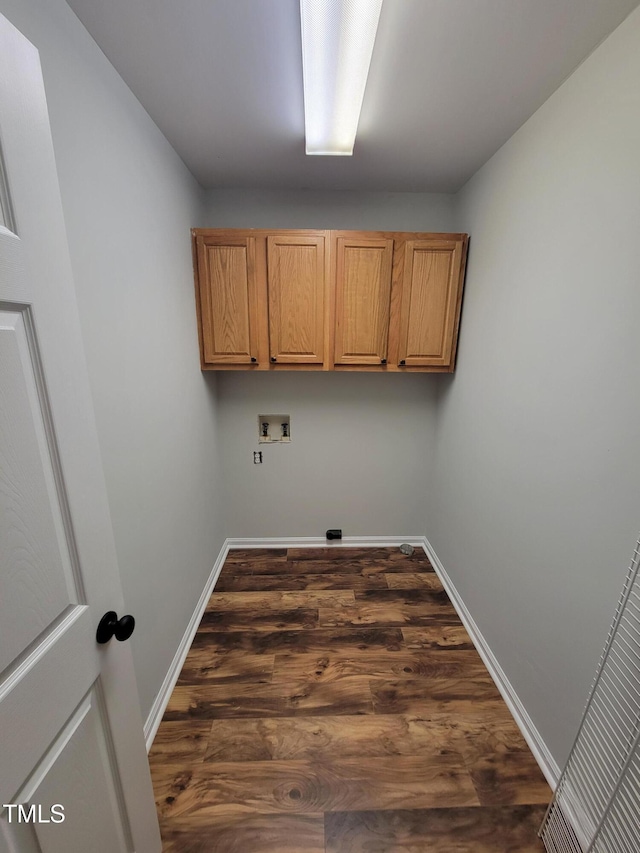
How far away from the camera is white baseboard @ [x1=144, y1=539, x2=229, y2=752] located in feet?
4.48

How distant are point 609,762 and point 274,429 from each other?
86.2 inches

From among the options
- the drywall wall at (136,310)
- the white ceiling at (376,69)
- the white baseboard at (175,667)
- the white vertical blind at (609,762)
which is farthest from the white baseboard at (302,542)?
the white ceiling at (376,69)

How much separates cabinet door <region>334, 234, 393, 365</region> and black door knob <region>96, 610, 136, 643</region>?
170 centimetres

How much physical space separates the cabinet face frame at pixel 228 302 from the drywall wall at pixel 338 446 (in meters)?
0.32

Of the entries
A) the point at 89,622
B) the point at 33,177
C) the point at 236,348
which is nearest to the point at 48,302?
the point at 33,177

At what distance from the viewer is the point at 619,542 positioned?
3.24 feet

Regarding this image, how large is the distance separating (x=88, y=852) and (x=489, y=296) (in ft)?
7.88

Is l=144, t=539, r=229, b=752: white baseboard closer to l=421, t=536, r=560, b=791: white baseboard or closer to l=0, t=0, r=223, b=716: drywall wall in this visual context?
l=0, t=0, r=223, b=716: drywall wall

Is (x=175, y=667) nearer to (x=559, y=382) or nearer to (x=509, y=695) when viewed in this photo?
(x=509, y=695)

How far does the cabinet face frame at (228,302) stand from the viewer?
1.89 m

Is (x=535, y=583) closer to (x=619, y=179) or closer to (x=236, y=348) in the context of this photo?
(x=619, y=179)

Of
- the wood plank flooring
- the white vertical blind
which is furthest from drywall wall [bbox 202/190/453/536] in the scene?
the white vertical blind

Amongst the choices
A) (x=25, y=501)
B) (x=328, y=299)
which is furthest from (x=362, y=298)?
(x=25, y=501)

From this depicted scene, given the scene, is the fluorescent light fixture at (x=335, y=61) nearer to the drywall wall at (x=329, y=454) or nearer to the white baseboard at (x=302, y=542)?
the drywall wall at (x=329, y=454)
